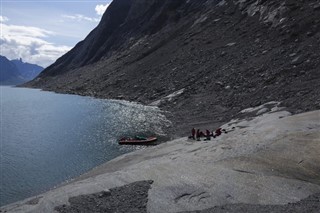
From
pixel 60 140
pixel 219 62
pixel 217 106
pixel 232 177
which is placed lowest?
pixel 232 177

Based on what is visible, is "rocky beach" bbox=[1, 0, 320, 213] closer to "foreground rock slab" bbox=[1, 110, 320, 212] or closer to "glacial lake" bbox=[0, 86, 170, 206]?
"foreground rock slab" bbox=[1, 110, 320, 212]

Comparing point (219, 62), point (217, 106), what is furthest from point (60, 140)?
point (219, 62)

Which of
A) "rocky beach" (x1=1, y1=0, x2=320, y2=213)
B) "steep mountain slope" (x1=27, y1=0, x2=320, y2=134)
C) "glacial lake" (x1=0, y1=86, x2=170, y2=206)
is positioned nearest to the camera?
"rocky beach" (x1=1, y1=0, x2=320, y2=213)

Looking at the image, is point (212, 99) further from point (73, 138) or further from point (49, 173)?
point (49, 173)

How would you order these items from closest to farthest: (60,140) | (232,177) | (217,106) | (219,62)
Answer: (232,177)
(60,140)
(217,106)
(219,62)

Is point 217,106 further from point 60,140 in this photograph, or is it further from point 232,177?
point 232,177

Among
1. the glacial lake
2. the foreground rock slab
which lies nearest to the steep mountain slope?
the glacial lake

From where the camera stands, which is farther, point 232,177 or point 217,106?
point 217,106
